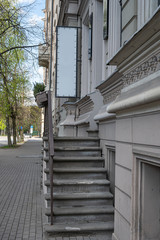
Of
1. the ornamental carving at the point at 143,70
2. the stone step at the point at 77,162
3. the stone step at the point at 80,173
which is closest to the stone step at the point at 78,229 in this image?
the stone step at the point at 80,173

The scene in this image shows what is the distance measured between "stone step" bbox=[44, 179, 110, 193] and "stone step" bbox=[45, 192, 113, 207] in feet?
0.56

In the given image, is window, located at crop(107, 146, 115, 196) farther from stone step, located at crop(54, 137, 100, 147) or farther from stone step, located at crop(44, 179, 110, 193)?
stone step, located at crop(54, 137, 100, 147)

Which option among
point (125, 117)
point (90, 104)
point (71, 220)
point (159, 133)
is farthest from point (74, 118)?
point (159, 133)

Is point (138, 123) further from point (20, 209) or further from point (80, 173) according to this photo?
point (20, 209)

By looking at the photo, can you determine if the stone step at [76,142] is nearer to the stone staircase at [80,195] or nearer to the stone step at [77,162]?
the stone staircase at [80,195]

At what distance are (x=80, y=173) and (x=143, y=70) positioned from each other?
108 inches

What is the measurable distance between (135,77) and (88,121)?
12.7 ft

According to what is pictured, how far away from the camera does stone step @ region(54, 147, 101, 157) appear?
577 centimetres

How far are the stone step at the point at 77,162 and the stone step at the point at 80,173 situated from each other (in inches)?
Answer: 10.4

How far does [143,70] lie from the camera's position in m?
3.07

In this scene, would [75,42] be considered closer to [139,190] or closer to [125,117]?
[125,117]

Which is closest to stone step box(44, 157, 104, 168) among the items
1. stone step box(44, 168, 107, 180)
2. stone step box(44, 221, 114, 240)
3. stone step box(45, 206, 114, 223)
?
stone step box(44, 168, 107, 180)

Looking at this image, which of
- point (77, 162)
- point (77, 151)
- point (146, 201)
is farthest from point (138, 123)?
point (77, 151)

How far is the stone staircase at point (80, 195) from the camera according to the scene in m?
4.20
